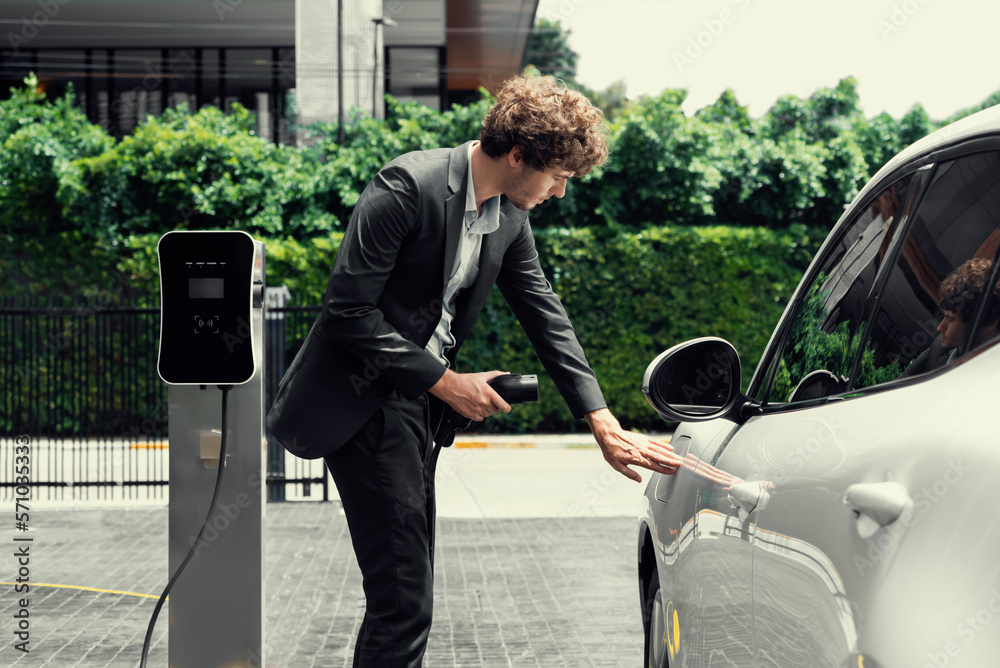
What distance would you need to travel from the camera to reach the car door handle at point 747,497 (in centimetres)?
187

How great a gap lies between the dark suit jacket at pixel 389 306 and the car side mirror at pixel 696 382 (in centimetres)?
32

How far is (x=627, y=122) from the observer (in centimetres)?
1448

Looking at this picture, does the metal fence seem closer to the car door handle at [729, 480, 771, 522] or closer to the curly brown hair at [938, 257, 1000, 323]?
the car door handle at [729, 480, 771, 522]

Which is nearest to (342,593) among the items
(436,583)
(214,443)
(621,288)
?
(436,583)

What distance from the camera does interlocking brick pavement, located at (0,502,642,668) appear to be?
466 centimetres

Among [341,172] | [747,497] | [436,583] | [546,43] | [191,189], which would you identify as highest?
[546,43]

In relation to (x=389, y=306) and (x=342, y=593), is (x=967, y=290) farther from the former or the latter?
(x=342, y=593)

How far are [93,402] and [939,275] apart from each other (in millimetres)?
12365

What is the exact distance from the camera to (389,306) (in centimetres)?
256

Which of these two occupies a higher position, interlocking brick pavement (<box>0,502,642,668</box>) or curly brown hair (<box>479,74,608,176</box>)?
curly brown hair (<box>479,74,608,176</box>)

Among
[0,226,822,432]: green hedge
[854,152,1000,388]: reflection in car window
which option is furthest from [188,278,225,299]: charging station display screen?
[0,226,822,432]: green hedge

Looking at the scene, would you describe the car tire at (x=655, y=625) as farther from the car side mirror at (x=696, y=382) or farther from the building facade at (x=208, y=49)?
the building facade at (x=208, y=49)

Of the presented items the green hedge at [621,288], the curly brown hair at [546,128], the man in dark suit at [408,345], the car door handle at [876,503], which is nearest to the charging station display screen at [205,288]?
the man in dark suit at [408,345]

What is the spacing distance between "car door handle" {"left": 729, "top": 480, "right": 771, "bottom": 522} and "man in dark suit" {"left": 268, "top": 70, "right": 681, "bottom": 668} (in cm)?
35
